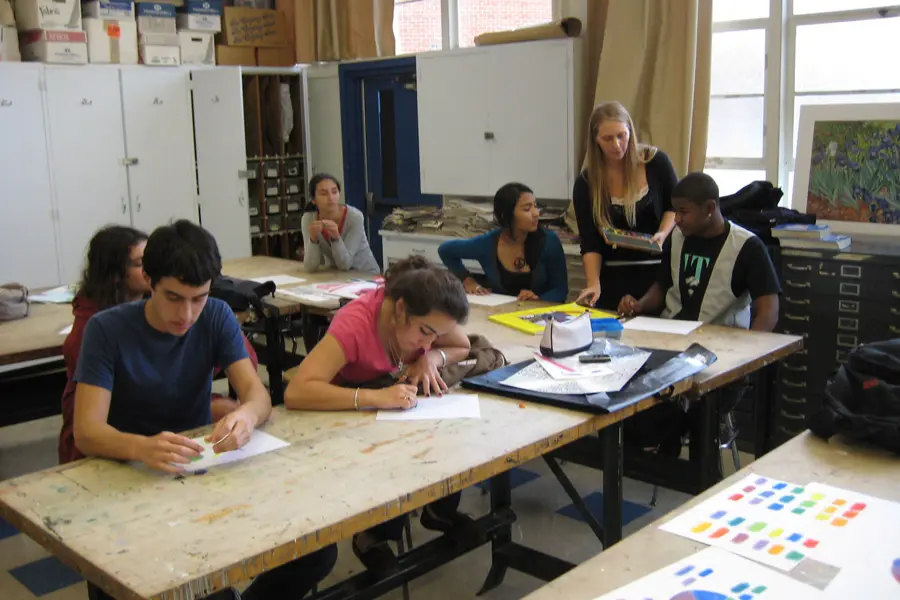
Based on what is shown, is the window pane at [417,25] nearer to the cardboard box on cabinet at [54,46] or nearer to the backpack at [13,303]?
the cardboard box on cabinet at [54,46]

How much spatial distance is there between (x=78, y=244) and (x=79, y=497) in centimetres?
474

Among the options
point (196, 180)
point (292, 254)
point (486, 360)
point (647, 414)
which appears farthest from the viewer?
point (292, 254)

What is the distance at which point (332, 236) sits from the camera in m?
4.39

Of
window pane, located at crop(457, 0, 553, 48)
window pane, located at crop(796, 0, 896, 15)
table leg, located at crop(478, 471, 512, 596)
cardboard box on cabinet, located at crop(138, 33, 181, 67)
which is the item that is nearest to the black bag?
table leg, located at crop(478, 471, 512, 596)

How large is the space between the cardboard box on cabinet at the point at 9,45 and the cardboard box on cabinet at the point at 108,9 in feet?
1.54

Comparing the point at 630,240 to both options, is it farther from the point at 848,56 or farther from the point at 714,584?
the point at 714,584

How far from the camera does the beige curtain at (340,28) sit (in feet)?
20.5

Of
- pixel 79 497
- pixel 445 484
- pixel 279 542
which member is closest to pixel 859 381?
pixel 445 484

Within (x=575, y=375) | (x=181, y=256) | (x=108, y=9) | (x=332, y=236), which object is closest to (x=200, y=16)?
(x=108, y=9)

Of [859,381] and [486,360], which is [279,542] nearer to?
[486,360]

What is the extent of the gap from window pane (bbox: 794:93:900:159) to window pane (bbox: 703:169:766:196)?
0.29 m

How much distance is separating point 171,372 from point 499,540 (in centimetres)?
113

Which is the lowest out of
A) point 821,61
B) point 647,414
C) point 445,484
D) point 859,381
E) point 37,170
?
point 647,414

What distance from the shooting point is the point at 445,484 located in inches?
68.4
